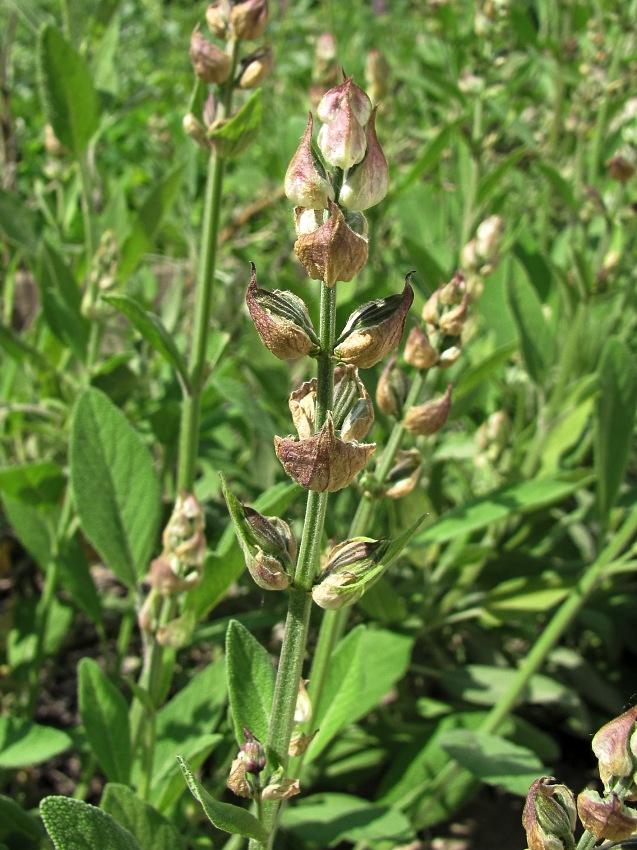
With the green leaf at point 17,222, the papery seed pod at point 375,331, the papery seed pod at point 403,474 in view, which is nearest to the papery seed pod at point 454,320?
the papery seed pod at point 403,474

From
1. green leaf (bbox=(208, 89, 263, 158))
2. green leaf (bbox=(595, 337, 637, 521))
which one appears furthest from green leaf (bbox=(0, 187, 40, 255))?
green leaf (bbox=(595, 337, 637, 521))

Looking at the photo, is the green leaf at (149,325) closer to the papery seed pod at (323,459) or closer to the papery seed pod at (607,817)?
the papery seed pod at (323,459)

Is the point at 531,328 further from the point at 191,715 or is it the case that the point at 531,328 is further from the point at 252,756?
the point at 252,756

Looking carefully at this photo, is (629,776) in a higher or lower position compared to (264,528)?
lower

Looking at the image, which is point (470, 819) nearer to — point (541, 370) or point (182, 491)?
point (541, 370)

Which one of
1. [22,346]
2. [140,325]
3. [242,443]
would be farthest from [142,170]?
[140,325]
